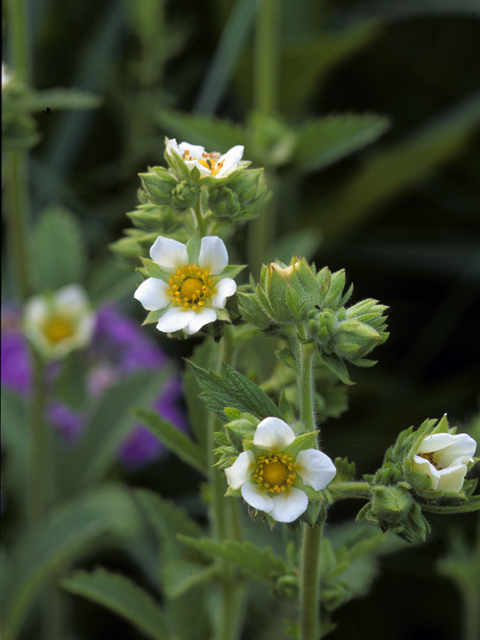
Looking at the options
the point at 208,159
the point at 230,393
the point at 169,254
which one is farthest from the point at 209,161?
the point at 230,393

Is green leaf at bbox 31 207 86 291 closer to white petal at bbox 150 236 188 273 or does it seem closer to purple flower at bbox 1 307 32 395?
purple flower at bbox 1 307 32 395

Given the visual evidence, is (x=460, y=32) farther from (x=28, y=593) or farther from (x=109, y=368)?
(x=28, y=593)

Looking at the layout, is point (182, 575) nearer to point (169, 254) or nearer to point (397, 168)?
point (169, 254)

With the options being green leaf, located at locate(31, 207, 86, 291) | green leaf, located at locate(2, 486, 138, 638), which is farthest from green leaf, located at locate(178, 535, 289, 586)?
green leaf, located at locate(31, 207, 86, 291)

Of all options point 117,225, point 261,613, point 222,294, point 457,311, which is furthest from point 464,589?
point 117,225

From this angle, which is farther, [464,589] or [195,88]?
[195,88]
